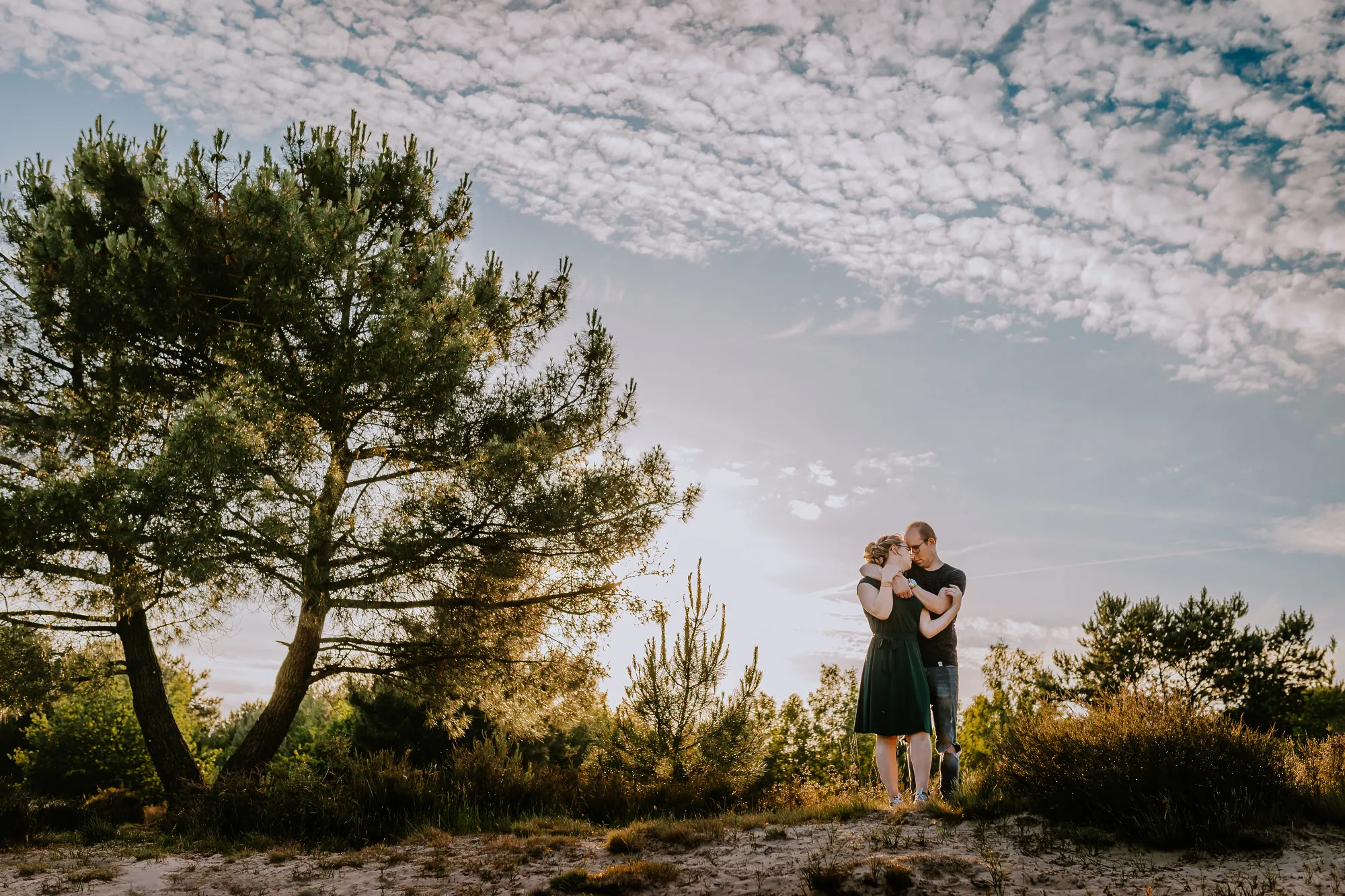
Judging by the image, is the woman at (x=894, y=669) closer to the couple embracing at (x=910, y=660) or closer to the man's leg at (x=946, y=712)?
the couple embracing at (x=910, y=660)

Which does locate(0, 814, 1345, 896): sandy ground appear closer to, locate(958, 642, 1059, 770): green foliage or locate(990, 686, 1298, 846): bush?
locate(990, 686, 1298, 846): bush

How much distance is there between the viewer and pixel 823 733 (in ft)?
60.0

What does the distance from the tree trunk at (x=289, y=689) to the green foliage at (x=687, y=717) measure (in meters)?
4.57

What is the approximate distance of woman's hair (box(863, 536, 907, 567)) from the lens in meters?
6.72

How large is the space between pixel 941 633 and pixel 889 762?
117 centimetres

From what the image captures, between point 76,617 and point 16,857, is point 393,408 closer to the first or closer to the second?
point 76,617

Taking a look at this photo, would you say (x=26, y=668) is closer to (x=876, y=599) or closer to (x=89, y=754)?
(x=89, y=754)

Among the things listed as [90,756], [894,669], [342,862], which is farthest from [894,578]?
[90,756]

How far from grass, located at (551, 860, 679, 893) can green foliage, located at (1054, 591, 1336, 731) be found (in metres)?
22.6

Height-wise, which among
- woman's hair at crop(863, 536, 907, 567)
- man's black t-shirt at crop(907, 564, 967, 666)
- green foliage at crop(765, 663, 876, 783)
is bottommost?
green foliage at crop(765, 663, 876, 783)

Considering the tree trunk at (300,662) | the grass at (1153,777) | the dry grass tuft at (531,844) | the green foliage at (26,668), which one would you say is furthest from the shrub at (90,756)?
the grass at (1153,777)

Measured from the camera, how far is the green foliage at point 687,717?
38.8ft

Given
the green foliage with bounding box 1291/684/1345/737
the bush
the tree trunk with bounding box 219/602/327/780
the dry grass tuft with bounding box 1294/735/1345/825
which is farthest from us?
the green foliage with bounding box 1291/684/1345/737

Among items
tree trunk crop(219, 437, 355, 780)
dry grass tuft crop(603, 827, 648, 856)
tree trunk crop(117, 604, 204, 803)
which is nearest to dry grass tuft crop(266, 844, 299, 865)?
dry grass tuft crop(603, 827, 648, 856)
